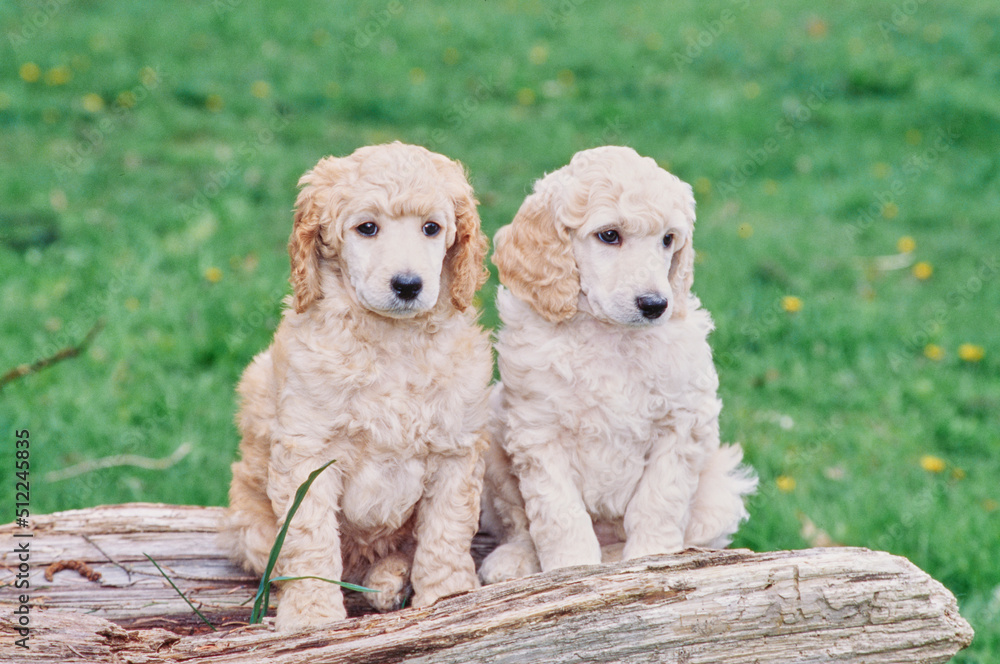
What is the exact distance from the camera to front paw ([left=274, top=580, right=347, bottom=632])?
311cm

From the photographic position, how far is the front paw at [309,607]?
311cm

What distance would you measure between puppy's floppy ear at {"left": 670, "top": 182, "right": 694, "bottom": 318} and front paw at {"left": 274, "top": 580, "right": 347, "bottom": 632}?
59.1 inches

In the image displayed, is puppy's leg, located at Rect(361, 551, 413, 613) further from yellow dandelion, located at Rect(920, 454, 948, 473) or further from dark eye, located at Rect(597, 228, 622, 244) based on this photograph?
yellow dandelion, located at Rect(920, 454, 948, 473)

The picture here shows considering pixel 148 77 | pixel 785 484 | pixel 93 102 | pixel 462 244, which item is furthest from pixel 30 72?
pixel 785 484

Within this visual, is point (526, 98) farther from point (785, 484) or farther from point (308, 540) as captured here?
point (308, 540)

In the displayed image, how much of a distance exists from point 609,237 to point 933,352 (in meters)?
3.92

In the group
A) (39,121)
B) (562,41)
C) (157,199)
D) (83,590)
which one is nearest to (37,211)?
(157,199)

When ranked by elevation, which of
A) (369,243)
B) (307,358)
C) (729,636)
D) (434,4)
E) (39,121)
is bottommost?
(729,636)

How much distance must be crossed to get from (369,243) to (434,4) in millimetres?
9231

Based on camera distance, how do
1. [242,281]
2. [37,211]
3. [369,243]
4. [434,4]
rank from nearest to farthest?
[369,243] → [242,281] → [37,211] → [434,4]

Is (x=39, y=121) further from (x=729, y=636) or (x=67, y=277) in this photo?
(x=729, y=636)

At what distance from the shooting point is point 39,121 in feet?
28.6

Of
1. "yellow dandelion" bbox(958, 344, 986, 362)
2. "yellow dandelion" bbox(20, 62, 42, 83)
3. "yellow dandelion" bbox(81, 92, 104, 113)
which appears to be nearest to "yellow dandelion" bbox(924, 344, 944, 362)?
"yellow dandelion" bbox(958, 344, 986, 362)

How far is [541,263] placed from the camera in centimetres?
331
